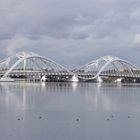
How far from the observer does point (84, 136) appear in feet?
110

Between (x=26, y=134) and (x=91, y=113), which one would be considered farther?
(x=91, y=113)

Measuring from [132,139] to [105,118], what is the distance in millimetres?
12098

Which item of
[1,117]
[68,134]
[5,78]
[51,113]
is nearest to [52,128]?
[68,134]

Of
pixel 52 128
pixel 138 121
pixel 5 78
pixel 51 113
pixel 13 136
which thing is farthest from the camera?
pixel 5 78

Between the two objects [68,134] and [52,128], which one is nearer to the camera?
[68,134]

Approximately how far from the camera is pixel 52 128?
3666 centimetres

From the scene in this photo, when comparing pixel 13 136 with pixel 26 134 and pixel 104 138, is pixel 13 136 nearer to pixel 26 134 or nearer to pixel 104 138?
pixel 26 134

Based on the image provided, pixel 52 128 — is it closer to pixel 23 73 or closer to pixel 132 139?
pixel 132 139

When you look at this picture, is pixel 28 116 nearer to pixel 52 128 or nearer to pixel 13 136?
pixel 52 128

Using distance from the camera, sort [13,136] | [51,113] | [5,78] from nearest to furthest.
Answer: [13,136] → [51,113] → [5,78]

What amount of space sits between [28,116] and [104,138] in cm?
1339

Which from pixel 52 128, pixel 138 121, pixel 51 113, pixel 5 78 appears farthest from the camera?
pixel 5 78

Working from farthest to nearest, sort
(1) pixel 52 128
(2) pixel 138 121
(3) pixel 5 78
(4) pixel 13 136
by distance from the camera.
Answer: (3) pixel 5 78
(2) pixel 138 121
(1) pixel 52 128
(4) pixel 13 136

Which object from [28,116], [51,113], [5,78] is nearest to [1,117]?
[28,116]
